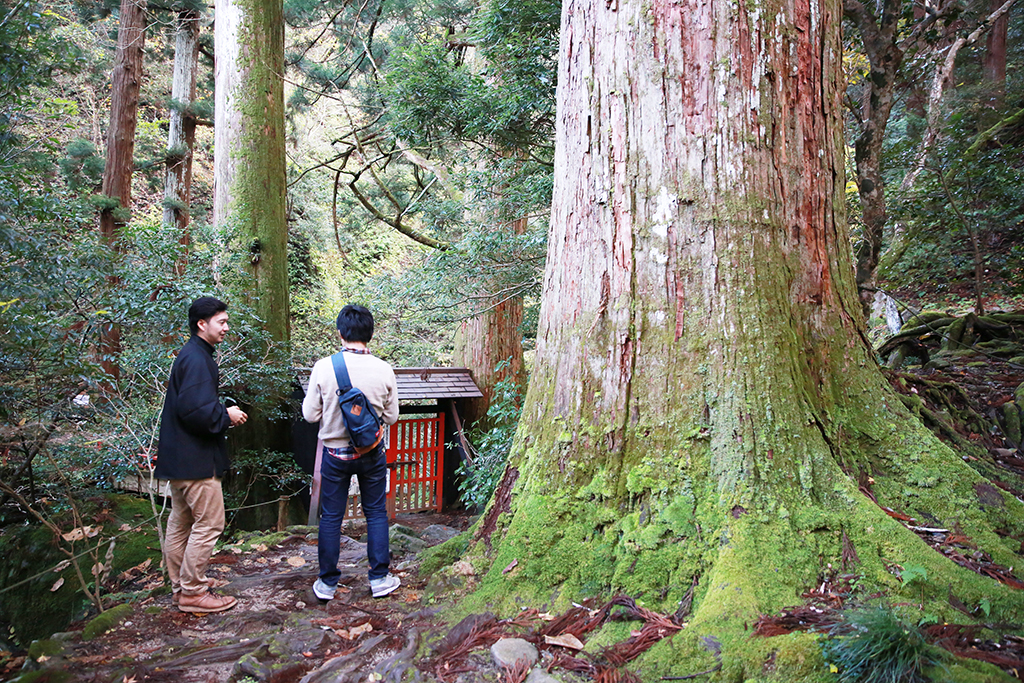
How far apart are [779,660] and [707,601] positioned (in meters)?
0.37

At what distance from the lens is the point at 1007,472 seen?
3961mm

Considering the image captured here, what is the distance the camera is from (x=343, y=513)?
356 cm

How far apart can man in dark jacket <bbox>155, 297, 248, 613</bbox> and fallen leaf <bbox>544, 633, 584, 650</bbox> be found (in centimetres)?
202

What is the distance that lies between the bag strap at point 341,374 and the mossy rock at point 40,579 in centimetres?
250

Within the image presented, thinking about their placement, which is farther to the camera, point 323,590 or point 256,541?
point 256,541

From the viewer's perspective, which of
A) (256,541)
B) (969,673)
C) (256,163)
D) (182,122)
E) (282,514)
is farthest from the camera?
(182,122)

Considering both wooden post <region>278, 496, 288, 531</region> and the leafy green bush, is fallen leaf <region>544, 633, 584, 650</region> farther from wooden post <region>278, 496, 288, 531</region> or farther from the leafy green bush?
wooden post <region>278, 496, 288, 531</region>

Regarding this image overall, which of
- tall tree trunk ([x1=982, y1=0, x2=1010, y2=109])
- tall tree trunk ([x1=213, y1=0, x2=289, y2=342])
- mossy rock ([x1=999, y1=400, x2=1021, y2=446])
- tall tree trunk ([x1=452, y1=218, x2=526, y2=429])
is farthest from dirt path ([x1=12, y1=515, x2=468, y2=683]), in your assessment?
tall tree trunk ([x1=982, y1=0, x2=1010, y2=109])

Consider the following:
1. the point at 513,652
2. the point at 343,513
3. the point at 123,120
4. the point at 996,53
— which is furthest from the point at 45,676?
the point at 996,53

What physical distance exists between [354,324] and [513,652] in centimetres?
198

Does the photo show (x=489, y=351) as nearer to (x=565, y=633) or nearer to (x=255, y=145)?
(x=255, y=145)

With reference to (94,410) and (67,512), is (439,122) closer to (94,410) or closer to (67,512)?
(94,410)

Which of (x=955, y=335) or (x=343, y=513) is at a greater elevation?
(x=955, y=335)

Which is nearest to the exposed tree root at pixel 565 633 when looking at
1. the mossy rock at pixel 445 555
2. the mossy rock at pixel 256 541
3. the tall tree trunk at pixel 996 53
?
the mossy rock at pixel 445 555
